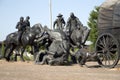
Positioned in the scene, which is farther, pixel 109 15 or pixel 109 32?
pixel 109 15

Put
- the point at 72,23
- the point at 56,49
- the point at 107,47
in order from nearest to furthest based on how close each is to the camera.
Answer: the point at 107,47, the point at 56,49, the point at 72,23

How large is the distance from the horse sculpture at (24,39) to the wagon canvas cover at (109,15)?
5.56 metres

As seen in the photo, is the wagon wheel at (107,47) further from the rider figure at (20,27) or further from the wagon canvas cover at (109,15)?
the rider figure at (20,27)

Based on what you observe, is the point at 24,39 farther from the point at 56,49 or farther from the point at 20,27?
the point at 56,49

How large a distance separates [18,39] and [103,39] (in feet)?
24.7

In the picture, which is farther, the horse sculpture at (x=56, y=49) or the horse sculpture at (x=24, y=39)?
the horse sculpture at (x=24, y=39)

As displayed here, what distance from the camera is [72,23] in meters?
17.9

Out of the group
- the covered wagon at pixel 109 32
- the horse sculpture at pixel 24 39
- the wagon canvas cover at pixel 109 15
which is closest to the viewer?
the covered wagon at pixel 109 32

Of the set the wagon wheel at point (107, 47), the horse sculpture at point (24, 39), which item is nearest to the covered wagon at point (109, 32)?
the wagon wheel at point (107, 47)

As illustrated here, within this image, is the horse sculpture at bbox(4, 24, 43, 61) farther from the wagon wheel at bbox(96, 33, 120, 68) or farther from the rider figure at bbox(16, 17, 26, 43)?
the wagon wheel at bbox(96, 33, 120, 68)

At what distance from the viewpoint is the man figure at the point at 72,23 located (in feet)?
58.1

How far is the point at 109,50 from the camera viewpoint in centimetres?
1225

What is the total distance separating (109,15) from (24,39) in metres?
7.17

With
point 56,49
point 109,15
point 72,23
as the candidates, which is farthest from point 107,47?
point 72,23
